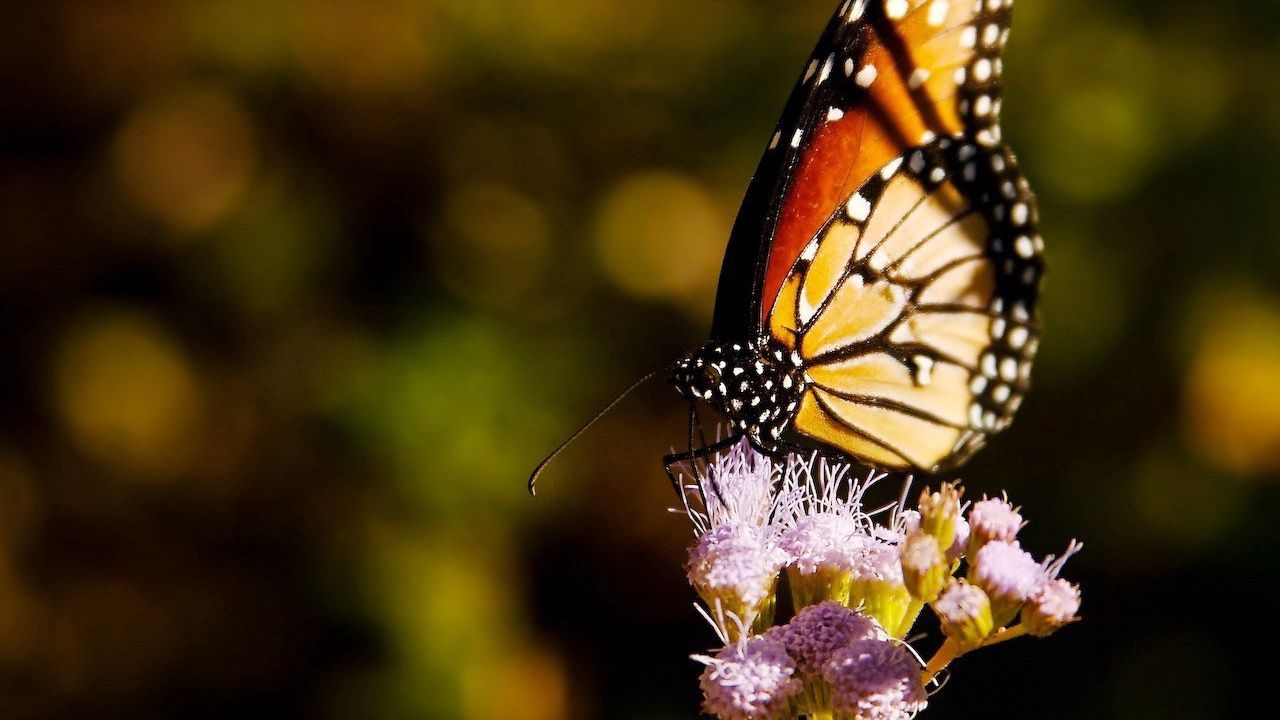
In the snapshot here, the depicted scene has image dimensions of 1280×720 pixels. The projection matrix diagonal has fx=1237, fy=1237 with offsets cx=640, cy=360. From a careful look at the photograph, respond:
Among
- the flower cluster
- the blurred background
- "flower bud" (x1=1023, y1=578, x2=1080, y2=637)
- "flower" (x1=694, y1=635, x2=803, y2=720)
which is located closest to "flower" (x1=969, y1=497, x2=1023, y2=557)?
the flower cluster

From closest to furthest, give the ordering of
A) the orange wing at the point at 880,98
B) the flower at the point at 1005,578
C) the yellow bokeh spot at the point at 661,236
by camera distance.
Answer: the flower at the point at 1005,578
the orange wing at the point at 880,98
the yellow bokeh spot at the point at 661,236

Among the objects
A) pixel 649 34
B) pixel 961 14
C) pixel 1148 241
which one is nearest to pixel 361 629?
pixel 649 34

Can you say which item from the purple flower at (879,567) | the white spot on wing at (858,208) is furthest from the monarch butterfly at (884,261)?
the purple flower at (879,567)

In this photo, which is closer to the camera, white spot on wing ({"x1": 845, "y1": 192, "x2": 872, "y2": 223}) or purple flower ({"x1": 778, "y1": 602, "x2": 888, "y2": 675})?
purple flower ({"x1": 778, "y1": 602, "x2": 888, "y2": 675})

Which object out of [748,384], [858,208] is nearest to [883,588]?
[748,384]

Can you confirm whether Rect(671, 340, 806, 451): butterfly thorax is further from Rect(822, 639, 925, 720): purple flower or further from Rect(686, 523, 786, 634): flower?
Rect(822, 639, 925, 720): purple flower

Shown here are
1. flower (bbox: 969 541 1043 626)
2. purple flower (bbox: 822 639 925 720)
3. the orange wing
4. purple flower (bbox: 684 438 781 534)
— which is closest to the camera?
purple flower (bbox: 822 639 925 720)

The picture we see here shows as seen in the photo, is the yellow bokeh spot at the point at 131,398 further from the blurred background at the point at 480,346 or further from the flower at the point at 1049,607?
the flower at the point at 1049,607

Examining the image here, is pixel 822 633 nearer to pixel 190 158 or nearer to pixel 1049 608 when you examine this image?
pixel 1049 608

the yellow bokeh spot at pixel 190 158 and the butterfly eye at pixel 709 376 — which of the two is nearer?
the butterfly eye at pixel 709 376
